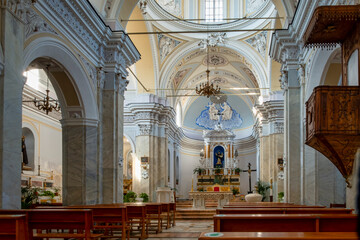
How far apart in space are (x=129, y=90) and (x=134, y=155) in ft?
9.70

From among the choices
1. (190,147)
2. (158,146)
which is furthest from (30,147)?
(190,147)

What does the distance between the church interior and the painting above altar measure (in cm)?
387

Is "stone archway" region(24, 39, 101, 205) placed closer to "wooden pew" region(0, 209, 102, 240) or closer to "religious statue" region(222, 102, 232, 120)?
"wooden pew" region(0, 209, 102, 240)

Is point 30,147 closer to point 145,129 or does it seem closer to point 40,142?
point 40,142

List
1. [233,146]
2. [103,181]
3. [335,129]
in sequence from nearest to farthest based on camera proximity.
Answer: [335,129], [103,181], [233,146]

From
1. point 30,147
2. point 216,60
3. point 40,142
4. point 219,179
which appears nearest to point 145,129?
point 40,142

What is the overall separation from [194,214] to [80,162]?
23.4 feet

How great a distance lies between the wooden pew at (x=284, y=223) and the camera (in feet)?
15.0

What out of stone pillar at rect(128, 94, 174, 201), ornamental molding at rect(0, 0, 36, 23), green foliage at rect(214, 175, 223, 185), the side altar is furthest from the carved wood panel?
the side altar

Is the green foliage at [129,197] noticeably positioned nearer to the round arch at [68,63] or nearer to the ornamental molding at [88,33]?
the ornamental molding at [88,33]

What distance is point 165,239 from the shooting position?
9422 mm

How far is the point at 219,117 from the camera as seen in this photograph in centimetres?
3225

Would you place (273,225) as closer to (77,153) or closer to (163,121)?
(77,153)

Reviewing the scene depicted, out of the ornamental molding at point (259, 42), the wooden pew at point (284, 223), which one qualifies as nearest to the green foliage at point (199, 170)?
the ornamental molding at point (259, 42)
